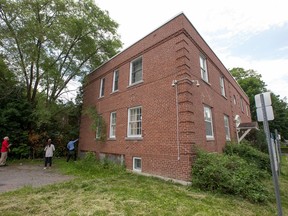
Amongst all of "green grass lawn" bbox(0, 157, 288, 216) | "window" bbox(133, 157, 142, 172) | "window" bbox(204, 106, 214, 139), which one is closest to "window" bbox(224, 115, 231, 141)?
"window" bbox(204, 106, 214, 139)

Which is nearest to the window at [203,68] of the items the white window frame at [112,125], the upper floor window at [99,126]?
the white window frame at [112,125]

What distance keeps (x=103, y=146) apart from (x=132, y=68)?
5.80m

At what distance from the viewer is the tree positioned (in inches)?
571

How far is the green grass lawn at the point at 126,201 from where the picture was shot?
4879mm

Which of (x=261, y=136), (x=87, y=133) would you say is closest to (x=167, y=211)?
(x=87, y=133)

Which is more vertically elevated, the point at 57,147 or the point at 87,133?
the point at 87,133

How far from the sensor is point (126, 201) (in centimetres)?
545

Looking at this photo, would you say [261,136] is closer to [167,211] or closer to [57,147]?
[167,211]

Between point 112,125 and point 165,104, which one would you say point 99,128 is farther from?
point 165,104

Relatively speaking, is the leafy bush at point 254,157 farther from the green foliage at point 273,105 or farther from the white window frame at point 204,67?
the green foliage at point 273,105

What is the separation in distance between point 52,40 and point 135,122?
10.3 meters

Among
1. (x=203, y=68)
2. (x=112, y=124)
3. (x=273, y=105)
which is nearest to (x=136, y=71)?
(x=112, y=124)

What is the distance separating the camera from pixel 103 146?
42.9 ft

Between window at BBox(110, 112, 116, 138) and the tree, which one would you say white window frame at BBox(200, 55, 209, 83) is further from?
the tree
